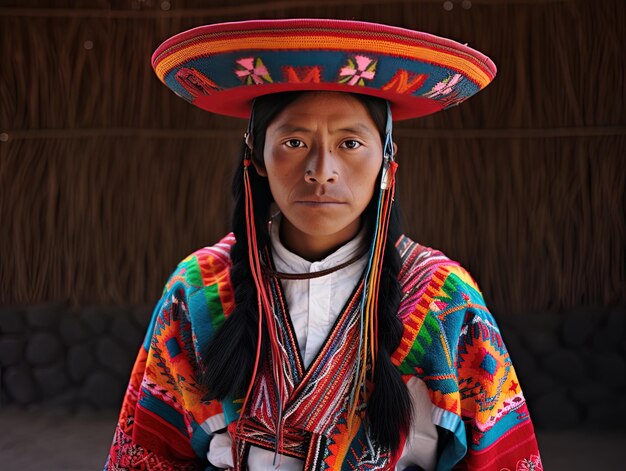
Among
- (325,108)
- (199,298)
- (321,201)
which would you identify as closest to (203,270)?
(199,298)

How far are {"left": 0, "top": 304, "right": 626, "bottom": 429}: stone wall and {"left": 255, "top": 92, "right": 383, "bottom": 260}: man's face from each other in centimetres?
212

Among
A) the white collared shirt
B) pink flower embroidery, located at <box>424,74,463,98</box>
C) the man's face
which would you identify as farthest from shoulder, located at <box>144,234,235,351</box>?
pink flower embroidery, located at <box>424,74,463,98</box>

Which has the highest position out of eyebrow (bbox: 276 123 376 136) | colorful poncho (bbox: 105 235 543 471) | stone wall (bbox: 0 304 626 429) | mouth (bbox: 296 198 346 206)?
eyebrow (bbox: 276 123 376 136)

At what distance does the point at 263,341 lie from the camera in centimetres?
188

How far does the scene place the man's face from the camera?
1.73m

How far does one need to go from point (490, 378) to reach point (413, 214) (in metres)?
1.94

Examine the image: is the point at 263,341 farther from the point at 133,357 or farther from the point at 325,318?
the point at 133,357

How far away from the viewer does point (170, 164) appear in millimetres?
3861

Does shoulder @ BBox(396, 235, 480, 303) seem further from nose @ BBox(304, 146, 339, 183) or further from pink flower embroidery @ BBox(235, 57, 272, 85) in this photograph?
pink flower embroidery @ BBox(235, 57, 272, 85)

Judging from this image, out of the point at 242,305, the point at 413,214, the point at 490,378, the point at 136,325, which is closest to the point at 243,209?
the point at 242,305

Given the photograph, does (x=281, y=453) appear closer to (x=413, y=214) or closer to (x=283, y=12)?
(x=413, y=214)

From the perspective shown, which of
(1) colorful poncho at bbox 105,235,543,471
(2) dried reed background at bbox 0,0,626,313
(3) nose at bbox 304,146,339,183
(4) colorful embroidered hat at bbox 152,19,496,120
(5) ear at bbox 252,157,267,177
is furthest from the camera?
(2) dried reed background at bbox 0,0,626,313

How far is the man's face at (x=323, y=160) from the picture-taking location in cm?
173

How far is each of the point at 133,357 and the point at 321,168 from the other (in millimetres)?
2523
